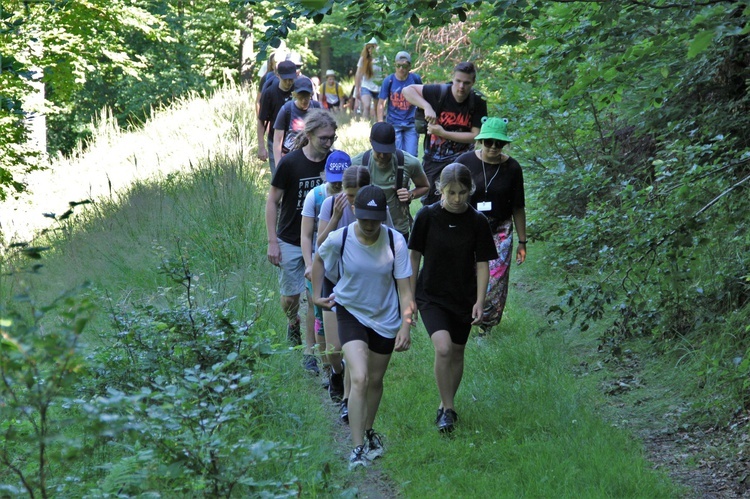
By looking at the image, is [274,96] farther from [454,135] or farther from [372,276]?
[372,276]

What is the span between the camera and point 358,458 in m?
5.98

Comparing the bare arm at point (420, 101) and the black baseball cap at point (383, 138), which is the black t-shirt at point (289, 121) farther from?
the black baseball cap at point (383, 138)

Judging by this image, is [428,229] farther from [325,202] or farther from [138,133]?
[138,133]

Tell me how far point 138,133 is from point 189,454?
15.1 metres

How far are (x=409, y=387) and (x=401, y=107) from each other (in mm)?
5789

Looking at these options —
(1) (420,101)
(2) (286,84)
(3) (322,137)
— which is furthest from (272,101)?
(3) (322,137)

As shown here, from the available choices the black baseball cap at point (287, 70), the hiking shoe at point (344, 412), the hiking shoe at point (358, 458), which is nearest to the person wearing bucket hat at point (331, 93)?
the black baseball cap at point (287, 70)

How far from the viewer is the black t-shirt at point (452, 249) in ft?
21.5

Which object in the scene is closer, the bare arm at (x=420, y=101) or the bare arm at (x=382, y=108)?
the bare arm at (x=420, y=101)

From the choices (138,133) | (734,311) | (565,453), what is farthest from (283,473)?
(138,133)

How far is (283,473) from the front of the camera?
528 cm

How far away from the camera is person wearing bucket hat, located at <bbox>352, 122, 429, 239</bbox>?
743 cm

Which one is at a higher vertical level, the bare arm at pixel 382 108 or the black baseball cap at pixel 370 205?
the black baseball cap at pixel 370 205

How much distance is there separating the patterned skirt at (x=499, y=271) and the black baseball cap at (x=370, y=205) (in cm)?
234
